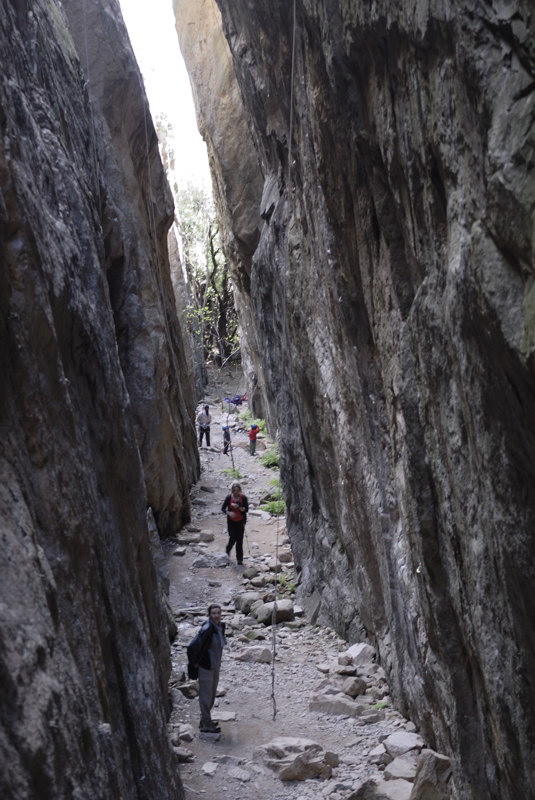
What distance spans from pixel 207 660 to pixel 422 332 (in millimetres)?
4534

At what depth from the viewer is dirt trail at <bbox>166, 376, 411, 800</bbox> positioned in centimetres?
747

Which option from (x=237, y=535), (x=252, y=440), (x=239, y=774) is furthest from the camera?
(x=252, y=440)

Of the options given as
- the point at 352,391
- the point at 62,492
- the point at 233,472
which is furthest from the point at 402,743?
the point at 233,472

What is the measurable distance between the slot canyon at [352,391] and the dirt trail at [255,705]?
522mm

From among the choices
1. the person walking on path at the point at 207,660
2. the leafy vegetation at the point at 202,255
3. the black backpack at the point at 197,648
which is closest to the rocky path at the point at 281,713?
the person walking on path at the point at 207,660

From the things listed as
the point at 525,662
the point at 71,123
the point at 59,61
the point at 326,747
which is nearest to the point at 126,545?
the point at 326,747

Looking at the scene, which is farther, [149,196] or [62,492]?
[149,196]

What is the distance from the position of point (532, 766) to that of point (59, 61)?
8.19 metres

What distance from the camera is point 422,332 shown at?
19.1 feet

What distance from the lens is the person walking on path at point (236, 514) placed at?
14.3 m

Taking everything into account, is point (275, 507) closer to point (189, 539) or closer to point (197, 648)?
point (189, 539)

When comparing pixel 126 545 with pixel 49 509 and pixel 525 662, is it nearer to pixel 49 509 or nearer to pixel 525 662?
pixel 49 509

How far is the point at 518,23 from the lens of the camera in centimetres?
354

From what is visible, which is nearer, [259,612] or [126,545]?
[126,545]
